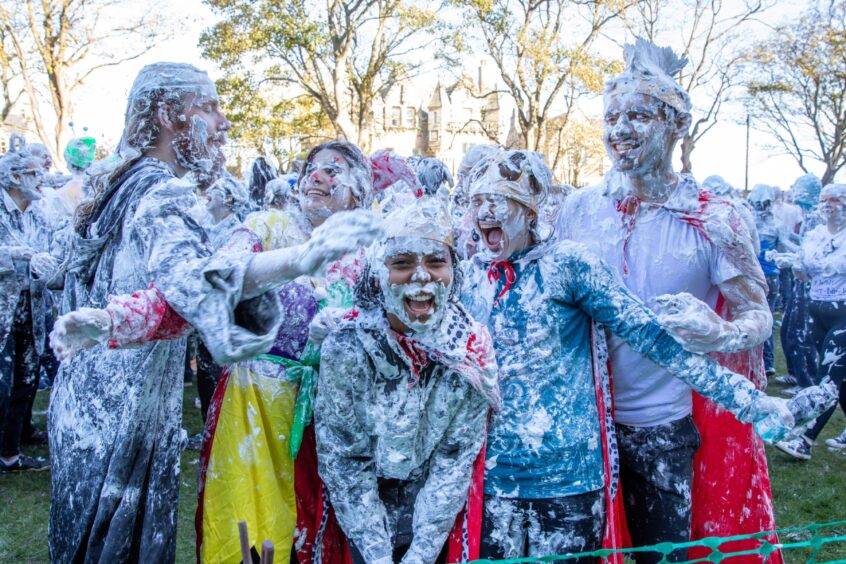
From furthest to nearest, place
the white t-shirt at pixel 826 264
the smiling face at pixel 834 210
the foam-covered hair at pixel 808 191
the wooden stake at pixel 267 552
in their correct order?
the foam-covered hair at pixel 808 191, the smiling face at pixel 834 210, the white t-shirt at pixel 826 264, the wooden stake at pixel 267 552

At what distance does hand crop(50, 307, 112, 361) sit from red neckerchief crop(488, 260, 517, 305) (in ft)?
3.96

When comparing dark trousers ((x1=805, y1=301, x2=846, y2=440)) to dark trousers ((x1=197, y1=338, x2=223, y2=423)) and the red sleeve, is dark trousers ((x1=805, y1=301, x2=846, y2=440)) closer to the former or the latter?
dark trousers ((x1=197, y1=338, x2=223, y2=423))

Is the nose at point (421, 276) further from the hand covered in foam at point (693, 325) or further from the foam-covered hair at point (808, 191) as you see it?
the foam-covered hair at point (808, 191)

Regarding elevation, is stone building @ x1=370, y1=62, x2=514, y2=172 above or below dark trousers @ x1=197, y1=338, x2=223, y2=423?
above

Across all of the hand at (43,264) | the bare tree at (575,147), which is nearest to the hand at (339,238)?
the hand at (43,264)

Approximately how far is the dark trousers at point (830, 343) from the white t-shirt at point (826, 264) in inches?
3.4

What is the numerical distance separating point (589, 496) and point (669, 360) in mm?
496

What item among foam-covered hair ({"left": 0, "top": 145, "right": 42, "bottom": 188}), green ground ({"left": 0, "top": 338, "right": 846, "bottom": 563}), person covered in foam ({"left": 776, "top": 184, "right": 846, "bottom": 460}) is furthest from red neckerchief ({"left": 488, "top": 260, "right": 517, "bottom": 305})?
foam-covered hair ({"left": 0, "top": 145, "right": 42, "bottom": 188})

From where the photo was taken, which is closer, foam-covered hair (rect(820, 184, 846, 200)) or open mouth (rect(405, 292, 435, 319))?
open mouth (rect(405, 292, 435, 319))

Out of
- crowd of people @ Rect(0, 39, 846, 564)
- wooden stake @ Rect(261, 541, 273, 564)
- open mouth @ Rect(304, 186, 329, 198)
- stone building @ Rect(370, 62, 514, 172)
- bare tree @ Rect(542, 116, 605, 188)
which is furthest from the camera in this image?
stone building @ Rect(370, 62, 514, 172)

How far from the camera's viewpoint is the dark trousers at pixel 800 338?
6848mm

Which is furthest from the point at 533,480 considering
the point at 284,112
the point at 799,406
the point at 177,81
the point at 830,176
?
the point at 830,176

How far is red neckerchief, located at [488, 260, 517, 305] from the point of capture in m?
2.29

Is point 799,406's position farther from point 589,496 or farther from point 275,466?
point 275,466
